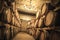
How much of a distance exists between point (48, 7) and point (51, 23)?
0.36 m

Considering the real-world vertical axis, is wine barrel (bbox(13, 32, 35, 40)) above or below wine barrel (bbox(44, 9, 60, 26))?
below

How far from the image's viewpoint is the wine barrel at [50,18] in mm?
4375

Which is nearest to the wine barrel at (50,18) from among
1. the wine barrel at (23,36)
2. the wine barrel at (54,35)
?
the wine barrel at (54,35)

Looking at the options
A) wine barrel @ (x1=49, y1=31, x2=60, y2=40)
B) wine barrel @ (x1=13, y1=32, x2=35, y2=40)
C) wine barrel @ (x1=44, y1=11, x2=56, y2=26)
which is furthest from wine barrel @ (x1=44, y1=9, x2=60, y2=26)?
wine barrel @ (x1=13, y1=32, x2=35, y2=40)

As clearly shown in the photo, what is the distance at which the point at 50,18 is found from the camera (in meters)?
4.41

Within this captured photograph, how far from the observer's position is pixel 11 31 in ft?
14.7

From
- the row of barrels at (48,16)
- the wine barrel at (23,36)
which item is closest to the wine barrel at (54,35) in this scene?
the row of barrels at (48,16)

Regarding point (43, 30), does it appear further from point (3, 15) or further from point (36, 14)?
point (3, 15)

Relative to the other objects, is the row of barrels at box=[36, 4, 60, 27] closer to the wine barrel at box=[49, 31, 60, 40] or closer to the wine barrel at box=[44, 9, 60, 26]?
the wine barrel at box=[44, 9, 60, 26]

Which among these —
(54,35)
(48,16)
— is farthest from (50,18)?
(54,35)

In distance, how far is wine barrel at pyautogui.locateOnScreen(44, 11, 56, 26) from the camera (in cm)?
438

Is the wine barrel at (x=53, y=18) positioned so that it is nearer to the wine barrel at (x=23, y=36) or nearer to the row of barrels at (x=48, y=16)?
the row of barrels at (x=48, y=16)

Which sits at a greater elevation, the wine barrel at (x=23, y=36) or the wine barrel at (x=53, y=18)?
the wine barrel at (x=53, y=18)

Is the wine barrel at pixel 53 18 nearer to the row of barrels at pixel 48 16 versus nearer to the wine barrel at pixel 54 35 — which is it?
the row of barrels at pixel 48 16
